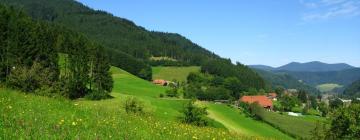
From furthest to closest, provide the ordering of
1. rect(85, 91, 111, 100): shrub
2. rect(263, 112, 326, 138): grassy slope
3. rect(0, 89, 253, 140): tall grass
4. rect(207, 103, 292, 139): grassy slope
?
rect(263, 112, 326, 138): grassy slope, rect(207, 103, 292, 139): grassy slope, rect(85, 91, 111, 100): shrub, rect(0, 89, 253, 140): tall grass

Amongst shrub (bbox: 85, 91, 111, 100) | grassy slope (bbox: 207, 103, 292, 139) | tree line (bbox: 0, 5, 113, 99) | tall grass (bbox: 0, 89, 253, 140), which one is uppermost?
tree line (bbox: 0, 5, 113, 99)

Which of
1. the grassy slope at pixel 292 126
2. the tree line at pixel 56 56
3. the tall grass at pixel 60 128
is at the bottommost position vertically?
the grassy slope at pixel 292 126

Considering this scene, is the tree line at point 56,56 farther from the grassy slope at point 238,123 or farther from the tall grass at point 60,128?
the tall grass at point 60,128

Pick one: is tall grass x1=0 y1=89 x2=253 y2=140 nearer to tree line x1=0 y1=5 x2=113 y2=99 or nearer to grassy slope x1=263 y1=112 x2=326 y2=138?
tree line x1=0 y1=5 x2=113 y2=99

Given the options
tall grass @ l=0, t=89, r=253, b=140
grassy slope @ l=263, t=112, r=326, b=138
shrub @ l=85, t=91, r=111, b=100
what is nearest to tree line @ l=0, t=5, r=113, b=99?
shrub @ l=85, t=91, r=111, b=100

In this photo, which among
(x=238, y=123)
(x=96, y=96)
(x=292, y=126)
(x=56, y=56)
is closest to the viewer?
(x=56, y=56)

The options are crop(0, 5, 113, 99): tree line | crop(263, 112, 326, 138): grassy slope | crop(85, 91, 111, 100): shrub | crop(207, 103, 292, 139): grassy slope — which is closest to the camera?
crop(0, 5, 113, 99): tree line

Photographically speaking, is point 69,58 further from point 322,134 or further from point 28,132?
point 28,132

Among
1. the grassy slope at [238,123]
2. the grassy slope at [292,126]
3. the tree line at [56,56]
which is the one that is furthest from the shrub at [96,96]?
the grassy slope at [292,126]

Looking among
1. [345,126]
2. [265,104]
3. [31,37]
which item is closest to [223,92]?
[265,104]

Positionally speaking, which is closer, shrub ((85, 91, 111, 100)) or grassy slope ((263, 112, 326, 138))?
shrub ((85, 91, 111, 100))

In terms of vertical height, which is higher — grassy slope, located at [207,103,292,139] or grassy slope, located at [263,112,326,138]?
grassy slope, located at [207,103,292,139]

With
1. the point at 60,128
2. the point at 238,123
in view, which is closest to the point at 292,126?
the point at 238,123

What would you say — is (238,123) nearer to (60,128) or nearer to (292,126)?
(292,126)
